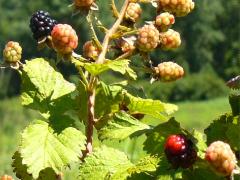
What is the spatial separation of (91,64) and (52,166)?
0.17 m

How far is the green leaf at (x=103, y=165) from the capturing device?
122 cm

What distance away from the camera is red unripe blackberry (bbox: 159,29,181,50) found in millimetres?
1317

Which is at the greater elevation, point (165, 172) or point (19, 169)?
point (165, 172)

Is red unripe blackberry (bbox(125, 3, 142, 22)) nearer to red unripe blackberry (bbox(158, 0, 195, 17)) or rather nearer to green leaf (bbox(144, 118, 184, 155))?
red unripe blackberry (bbox(158, 0, 195, 17))

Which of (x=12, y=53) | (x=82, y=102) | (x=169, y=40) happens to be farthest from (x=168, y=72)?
(x=12, y=53)

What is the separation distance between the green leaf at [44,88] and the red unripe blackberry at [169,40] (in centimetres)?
17

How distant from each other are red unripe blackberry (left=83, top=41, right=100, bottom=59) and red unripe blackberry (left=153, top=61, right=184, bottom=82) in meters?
0.11

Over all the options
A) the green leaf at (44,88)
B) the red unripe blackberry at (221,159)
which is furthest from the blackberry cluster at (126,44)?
the red unripe blackberry at (221,159)

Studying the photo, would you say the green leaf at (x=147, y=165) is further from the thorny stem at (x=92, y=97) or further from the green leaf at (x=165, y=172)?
the thorny stem at (x=92, y=97)

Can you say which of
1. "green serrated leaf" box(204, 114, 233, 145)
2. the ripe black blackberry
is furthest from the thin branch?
"green serrated leaf" box(204, 114, 233, 145)

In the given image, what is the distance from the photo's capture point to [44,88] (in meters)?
1.37

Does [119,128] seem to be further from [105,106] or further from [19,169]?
[19,169]

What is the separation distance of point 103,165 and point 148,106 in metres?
0.13

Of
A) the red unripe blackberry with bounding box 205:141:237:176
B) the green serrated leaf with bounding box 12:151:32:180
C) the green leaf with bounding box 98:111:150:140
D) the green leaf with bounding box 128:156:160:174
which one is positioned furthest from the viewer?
the green serrated leaf with bounding box 12:151:32:180
